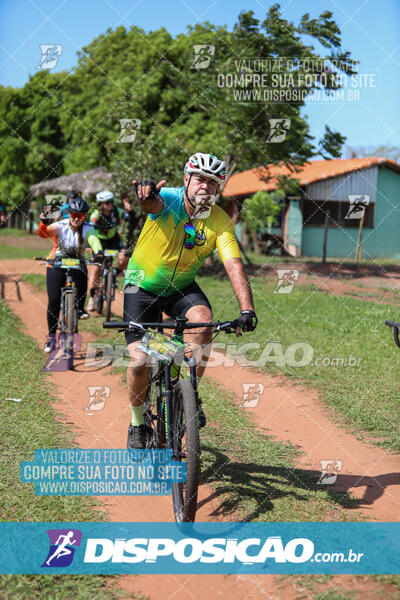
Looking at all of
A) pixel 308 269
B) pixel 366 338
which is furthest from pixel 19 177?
pixel 366 338

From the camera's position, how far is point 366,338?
1020cm

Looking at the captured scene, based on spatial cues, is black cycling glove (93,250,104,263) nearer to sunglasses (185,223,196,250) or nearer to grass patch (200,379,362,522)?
grass patch (200,379,362,522)

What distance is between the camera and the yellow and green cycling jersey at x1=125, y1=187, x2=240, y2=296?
451 cm

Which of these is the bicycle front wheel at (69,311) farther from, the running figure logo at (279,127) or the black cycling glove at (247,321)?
Result: the running figure logo at (279,127)

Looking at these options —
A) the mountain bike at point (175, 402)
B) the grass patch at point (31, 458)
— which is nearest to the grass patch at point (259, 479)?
the mountain bike at point (175, 402)

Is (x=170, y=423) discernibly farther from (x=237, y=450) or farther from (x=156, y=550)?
(x=237, y=450)

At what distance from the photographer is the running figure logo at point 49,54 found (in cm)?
996

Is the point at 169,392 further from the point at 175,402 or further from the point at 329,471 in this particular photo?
the point at 329,471

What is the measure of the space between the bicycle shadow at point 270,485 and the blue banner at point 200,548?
1.10 feet

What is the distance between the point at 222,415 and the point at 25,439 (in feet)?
6.69

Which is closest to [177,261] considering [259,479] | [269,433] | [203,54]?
[259,479]

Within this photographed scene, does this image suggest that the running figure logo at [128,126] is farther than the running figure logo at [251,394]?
Yes

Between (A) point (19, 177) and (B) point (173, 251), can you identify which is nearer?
(B) point (173, 251)

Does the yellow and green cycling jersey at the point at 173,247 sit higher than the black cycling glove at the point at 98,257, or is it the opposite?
the yellow and green cycling jersey at the point at 173,247
